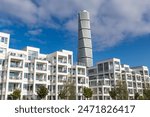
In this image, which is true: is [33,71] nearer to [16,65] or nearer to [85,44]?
[16,65]


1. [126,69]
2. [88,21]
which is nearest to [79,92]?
[126,69]

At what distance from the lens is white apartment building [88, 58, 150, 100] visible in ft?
265

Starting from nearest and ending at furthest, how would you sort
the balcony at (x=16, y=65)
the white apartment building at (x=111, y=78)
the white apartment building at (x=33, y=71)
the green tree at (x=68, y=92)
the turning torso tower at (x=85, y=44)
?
the white apartment building at (x=33, y=71) < the balcony at (x=16, y=65) < the green tree at (x=68, y=92) < the white apartment building at (x=111, y=78) < the turning torso tower at (x=85, y=44)

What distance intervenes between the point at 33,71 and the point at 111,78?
3914cm

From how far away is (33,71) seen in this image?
58062mm

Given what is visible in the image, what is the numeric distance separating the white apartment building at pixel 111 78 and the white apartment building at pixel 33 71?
12.8m

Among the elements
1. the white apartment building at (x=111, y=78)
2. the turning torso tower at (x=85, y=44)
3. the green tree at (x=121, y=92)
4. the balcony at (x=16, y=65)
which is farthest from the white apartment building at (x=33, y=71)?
the turning torso tower at (x=85, y=44)

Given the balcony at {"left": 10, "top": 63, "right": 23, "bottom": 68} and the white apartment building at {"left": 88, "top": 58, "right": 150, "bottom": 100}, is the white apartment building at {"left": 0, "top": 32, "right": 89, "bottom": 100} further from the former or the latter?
the white apartment building at {"left": 88, "top": 58, "right": 150, "bottom": 100}

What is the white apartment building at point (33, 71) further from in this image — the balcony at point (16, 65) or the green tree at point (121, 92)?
the green tree at point (121, 92)

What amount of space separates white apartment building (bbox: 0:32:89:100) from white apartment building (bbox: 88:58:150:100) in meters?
12.8

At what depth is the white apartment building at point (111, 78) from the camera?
265ft

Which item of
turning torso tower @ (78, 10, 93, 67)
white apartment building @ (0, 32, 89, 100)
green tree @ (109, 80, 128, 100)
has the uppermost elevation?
turning torso tower @ (78, 10, 93, 67)

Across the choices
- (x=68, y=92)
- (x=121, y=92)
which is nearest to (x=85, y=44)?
(x=121, y=92)

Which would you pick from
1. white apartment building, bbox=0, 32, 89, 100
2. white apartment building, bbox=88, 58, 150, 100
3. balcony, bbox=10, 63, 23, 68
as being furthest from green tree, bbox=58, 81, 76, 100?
white apartment building, bbox=88, 58, 150, 100
